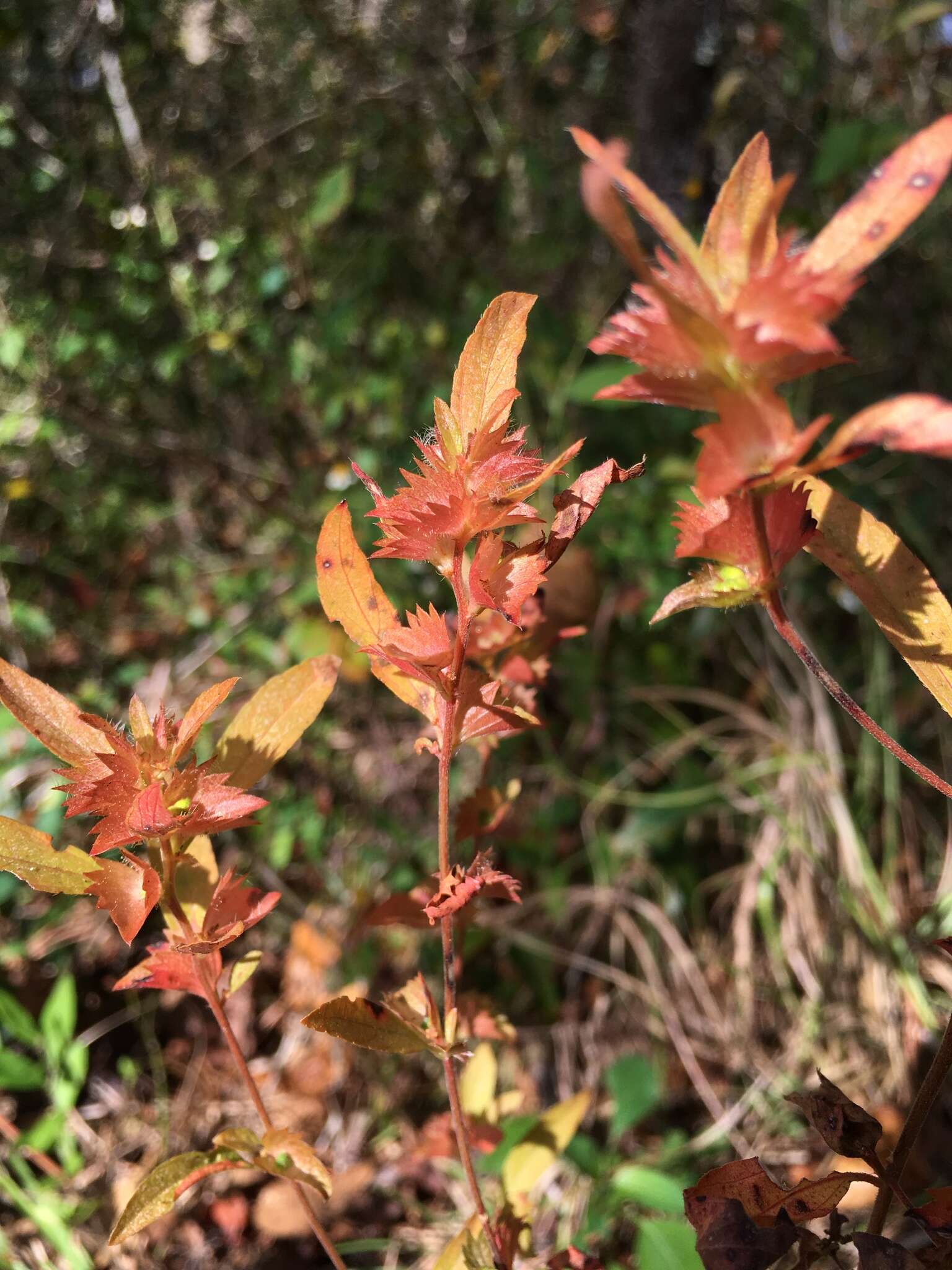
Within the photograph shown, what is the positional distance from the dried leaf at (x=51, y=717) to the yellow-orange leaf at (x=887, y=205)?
473 millimetres

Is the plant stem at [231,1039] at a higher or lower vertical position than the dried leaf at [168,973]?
lower

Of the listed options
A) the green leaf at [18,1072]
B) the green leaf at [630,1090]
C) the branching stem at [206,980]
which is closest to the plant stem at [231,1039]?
the branching stem at [206,980]

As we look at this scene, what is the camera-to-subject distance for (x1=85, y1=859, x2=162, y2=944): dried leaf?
0.52 meters

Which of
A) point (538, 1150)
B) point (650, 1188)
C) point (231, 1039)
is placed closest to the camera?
point (231, 1039)

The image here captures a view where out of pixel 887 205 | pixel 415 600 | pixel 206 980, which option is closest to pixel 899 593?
pixel 887 205

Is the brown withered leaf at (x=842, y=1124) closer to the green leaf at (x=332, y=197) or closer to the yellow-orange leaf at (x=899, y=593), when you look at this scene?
the yellow-orange leaf at (x=899, y=593)

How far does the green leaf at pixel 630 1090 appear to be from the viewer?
1.14m

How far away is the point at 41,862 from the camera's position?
0.56 meters

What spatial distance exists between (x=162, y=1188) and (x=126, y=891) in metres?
0.18

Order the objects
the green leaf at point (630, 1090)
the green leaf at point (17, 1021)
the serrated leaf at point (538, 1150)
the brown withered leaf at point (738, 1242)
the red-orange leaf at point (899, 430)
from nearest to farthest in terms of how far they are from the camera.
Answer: the red-orange leaf at point (899, 430) < the brown withered leaf at point (738, 1242) < the serrated leaf at point (538, 1150) < the green leaf at point (630, 1090) < the green leaf at point (17, 1021)

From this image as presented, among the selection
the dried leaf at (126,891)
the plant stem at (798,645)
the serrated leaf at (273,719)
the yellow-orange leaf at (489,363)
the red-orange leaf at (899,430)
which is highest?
the yellow-orange leaf at (489,363)

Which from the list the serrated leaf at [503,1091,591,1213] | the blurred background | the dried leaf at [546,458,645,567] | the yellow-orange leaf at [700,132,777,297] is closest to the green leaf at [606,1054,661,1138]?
the blurred background

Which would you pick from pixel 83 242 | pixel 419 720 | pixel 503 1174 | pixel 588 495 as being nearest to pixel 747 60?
pixel 83 242

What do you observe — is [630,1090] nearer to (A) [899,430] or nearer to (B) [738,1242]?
(B) [738,1242]
